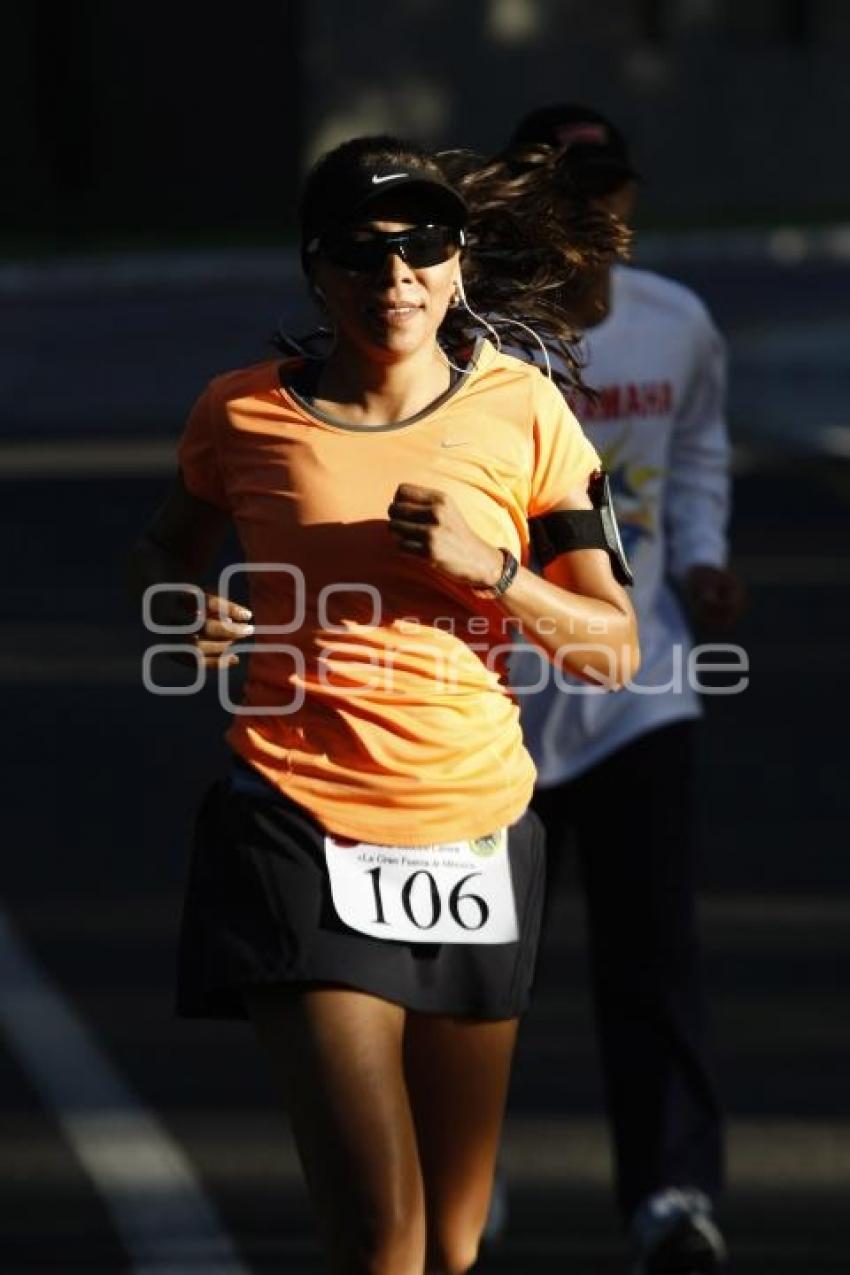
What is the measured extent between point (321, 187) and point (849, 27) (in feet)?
123

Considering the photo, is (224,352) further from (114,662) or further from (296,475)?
(296,475)

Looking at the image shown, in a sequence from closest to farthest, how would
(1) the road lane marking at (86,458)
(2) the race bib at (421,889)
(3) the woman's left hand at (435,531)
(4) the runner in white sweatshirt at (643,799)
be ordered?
(3) the woman's left hand at (435,531) < (2) the race bib at (421,889) < (4) the runner in white sweatshirt at (643,799) < (1) the road lane marking at (86,458)

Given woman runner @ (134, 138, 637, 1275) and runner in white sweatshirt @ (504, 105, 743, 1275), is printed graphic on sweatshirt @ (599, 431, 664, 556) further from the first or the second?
woman runner @ (134, 138, 637, 1275)

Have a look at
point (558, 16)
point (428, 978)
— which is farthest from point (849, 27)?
point (428, 978)

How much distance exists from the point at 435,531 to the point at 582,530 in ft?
1.31

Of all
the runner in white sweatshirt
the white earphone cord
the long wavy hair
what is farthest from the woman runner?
the runner in white sweatshirt

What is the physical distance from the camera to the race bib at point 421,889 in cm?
450

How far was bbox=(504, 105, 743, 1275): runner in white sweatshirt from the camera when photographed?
5805 millimetres

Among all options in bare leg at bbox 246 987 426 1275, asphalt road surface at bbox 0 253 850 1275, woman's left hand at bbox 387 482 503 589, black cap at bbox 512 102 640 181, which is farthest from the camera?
asphalt road surface at bbox 0 253 850 1275

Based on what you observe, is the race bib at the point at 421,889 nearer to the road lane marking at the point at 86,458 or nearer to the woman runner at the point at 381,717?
the woman runner at the point at 381,717

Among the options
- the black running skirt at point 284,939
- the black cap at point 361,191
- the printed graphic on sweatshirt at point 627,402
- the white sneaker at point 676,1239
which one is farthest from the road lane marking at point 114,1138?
the black cap at point 361,191

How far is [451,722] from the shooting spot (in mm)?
4523

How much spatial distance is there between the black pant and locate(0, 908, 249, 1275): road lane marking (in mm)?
726

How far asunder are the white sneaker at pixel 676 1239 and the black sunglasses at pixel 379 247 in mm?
1958
